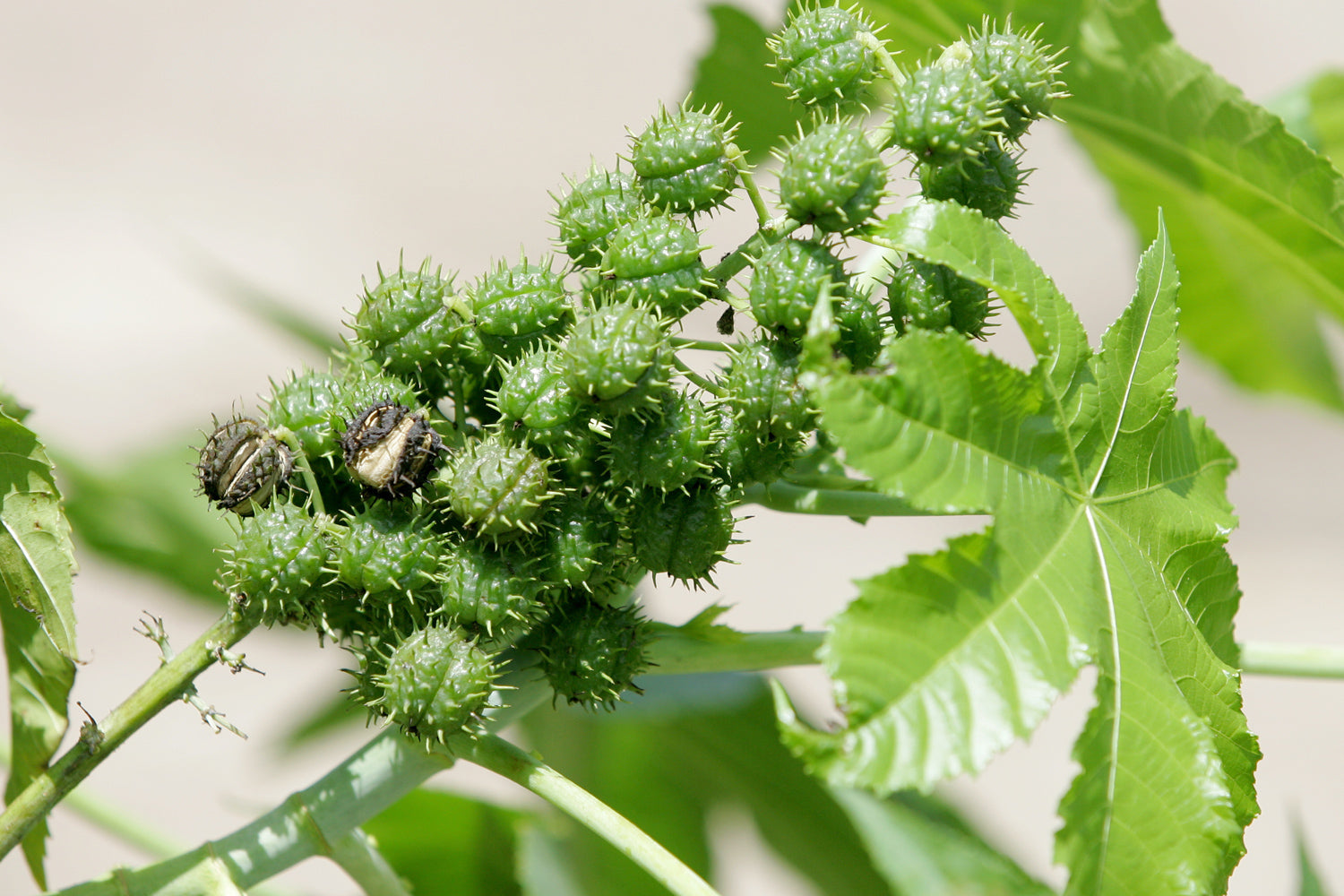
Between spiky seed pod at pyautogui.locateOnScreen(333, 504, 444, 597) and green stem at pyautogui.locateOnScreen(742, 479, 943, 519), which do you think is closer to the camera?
spiky seed pod at pyautogui.locateOnScreen(333, 504, 444, 597)

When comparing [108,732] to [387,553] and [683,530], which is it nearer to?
[387,553]

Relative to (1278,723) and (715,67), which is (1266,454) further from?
(715,67)

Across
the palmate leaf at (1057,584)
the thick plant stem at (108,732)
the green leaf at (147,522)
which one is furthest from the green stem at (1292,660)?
the green leaf at (147,522)

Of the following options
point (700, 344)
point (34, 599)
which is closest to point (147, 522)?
point (34, 599)

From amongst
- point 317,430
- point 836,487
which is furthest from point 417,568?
point 836,487

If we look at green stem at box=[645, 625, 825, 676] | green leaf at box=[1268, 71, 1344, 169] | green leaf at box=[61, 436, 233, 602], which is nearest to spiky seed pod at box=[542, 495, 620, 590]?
green stem at box=[645, 625, 825, 676]

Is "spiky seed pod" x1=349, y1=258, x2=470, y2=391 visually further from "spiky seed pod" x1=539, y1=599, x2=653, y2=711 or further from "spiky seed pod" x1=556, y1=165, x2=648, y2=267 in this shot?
"spiky seed pod" x1=539, y1=599, x2=653, y2=711
